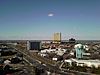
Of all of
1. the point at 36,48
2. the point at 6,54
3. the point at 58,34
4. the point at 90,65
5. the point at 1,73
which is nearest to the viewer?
the point at 1,73

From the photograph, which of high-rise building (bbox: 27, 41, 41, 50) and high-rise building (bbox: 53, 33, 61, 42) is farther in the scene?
high-rise building (bbox: 53, 33, 61, 42)

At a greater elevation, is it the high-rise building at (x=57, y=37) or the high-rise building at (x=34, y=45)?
the high-rise building at (x=57, y=37)

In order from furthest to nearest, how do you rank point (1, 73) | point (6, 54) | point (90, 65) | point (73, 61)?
1. point (6, 54)
2. point (73, 61)
3. point (90, 65)
4. point (1, 73)

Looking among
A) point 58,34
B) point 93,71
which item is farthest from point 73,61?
point 58,34

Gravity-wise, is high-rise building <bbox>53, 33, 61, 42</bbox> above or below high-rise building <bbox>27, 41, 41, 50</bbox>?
above

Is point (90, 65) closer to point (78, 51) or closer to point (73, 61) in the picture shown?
point (73, 61)

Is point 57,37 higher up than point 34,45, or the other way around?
point 57,37

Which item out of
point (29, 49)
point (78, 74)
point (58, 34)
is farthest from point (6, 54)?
point (58, 34)

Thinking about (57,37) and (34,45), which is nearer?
(34,45)

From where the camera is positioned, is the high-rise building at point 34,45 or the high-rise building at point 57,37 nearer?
the high-rise building at point 34,45

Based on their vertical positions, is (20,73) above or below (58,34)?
below

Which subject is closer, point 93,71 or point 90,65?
point 93,71
